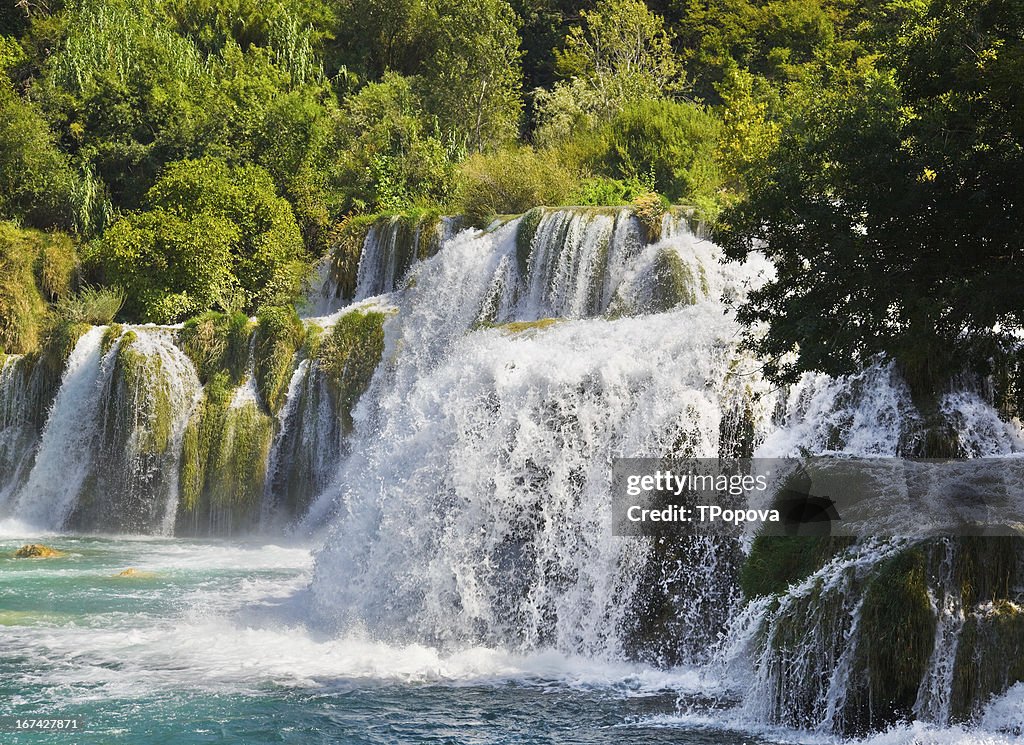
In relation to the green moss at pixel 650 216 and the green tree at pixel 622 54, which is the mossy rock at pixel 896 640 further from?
the green tree at pixel 622 54

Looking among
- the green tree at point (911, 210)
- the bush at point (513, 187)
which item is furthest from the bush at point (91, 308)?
the green tree at point (911, 210)

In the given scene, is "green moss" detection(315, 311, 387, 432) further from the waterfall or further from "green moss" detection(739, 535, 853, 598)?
"green moss" detection(739, 535, 853, 598)

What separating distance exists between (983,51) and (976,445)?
3.31m

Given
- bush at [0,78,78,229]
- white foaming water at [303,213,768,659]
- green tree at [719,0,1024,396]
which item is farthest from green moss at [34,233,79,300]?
green tree at [719,0,1024,396]

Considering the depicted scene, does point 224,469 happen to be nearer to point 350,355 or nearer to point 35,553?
point 350,355

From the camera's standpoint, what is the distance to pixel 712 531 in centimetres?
1124

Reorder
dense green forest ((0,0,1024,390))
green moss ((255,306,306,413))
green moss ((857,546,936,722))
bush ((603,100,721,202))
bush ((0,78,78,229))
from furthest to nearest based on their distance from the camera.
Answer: bush ((0,78,78,229)) → bush ((603,100,721,202)) → green moss ((255,306,306,413)) → dense green forest ((0,0,1024,390)) → green moss ((857,546,936,722))

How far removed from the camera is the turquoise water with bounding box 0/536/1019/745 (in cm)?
928

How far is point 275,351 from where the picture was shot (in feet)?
64.9

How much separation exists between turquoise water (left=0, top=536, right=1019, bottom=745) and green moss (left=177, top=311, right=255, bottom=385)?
20.6 ft

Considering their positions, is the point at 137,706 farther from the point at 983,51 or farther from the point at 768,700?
the point at 983,51

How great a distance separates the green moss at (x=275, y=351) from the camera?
19594 millimetres

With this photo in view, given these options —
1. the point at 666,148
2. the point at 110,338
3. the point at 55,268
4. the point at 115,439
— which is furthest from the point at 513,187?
the point at 55,268

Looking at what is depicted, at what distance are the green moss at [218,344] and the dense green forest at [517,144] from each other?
8.78ft
